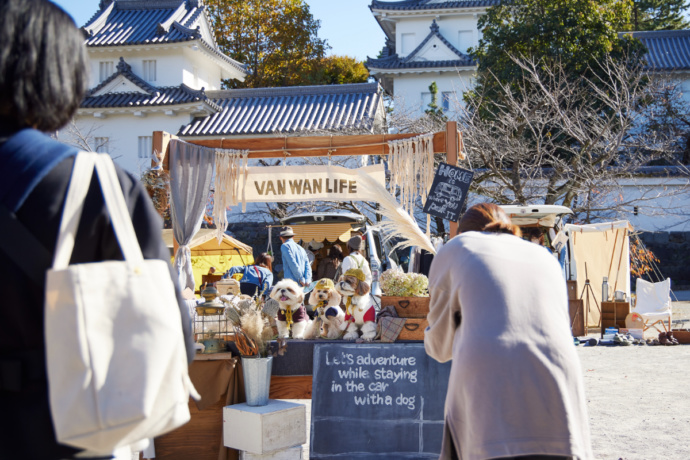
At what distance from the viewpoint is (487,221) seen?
8.96 feet

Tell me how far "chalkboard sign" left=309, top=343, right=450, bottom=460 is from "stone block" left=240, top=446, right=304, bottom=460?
94 millimetres

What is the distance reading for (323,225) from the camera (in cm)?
1334

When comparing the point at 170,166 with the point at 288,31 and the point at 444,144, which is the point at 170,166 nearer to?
the point at 444,144

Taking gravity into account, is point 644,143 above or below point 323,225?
above

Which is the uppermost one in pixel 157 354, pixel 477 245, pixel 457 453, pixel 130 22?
pixel 130 22

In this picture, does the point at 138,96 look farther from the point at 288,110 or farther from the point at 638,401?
the point at 638,401

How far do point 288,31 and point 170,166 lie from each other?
22968 millimetres

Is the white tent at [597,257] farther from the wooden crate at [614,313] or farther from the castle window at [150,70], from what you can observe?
the castle window at [150,70]

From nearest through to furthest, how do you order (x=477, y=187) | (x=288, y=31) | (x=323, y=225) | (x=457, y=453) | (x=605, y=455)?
(x=457, y=453) < (x=605, y=455) < (x=323, y=225) < (x=477, y=187) < (x=288, y=31)

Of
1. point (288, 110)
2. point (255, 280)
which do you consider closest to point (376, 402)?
point (255, 280)

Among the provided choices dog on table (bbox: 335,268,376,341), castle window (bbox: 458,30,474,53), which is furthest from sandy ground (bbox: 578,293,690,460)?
castle window (bbox: 458,30,474,53)

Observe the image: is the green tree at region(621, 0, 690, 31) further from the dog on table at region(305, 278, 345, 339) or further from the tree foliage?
the dog on table at region(305, 278, 345, 339)

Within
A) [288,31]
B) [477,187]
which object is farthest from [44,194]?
[288,31]

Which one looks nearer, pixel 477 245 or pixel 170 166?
pixel 477 245
